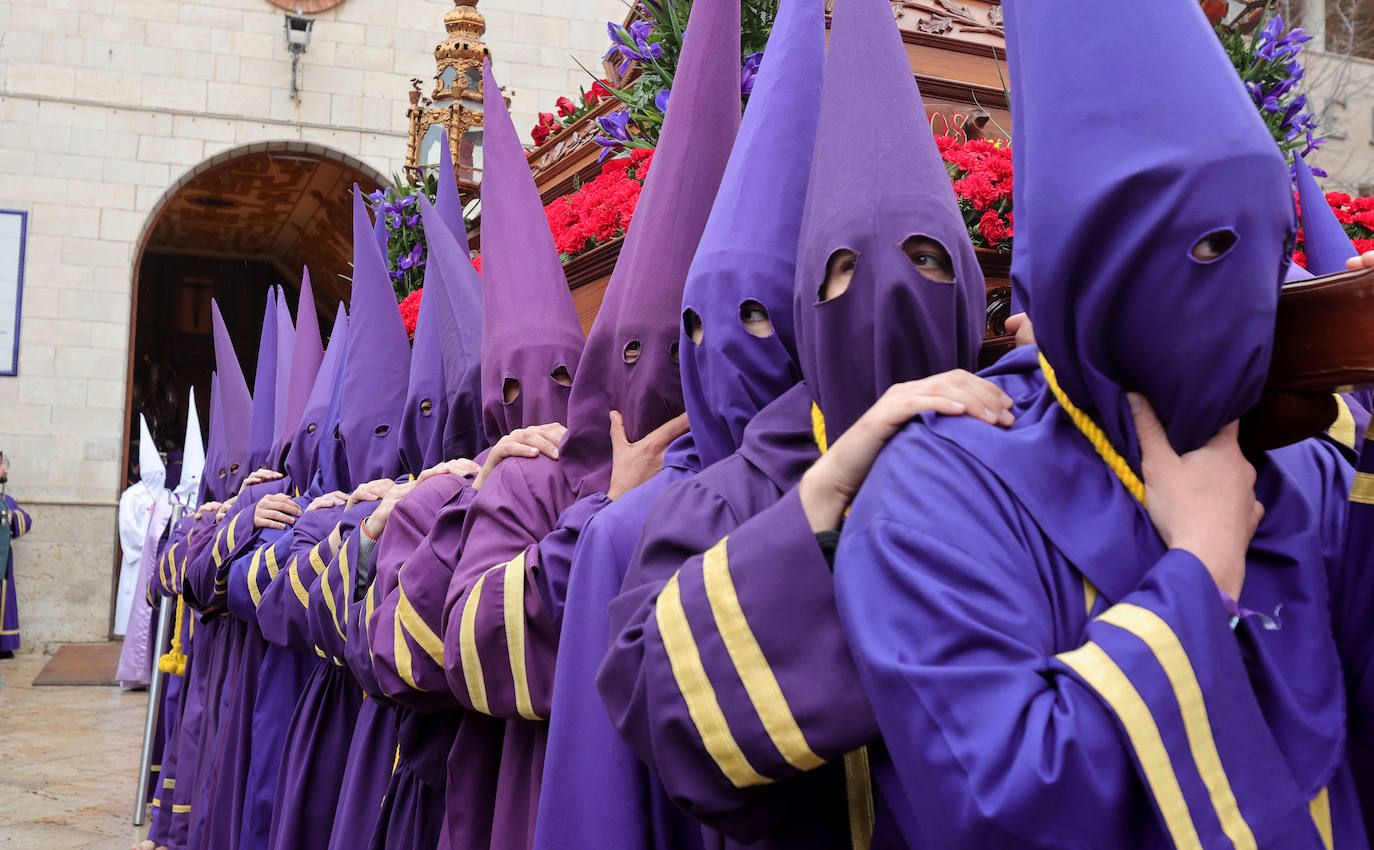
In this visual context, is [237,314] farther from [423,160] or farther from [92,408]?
[423,160]

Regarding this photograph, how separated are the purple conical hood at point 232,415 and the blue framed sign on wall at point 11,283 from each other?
6358 millimetres

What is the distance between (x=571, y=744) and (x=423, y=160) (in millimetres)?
5176

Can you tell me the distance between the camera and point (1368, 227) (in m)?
3.22

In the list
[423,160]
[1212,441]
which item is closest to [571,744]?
[1212,441]

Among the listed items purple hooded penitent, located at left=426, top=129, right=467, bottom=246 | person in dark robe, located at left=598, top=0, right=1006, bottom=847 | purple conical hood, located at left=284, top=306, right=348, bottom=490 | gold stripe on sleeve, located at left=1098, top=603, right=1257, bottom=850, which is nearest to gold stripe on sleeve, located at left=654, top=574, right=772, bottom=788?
person in dark robe, located at left=598, top=0, right=1006, bottom=847

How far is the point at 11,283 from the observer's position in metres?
12.2

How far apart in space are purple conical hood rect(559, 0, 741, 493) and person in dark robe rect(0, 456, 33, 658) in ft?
36.2

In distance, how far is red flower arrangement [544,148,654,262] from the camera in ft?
11.2

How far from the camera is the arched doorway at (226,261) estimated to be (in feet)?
50.2

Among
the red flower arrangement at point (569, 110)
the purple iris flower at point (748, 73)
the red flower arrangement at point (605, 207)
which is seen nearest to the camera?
the purple iris flower at point (748, 73)

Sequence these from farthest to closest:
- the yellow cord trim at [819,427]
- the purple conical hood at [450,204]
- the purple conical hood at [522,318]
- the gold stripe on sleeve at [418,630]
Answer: the purple conical hood at [450,204] → the purple conical hood at [522,318] → the gold stripe on sleeve at [418,630] → the yellow cord trim at [819,427]

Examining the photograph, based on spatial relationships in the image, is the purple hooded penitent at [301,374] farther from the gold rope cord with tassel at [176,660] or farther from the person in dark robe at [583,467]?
the person in dark robe at [583,467]

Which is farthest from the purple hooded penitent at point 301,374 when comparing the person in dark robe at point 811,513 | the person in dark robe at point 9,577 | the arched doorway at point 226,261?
the arched doorway at point 226,261

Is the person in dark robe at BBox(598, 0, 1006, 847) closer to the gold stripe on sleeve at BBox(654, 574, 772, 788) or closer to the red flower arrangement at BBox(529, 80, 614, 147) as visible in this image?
the gold stripe on sleeve at BBox(654, 574, 772, 788)
